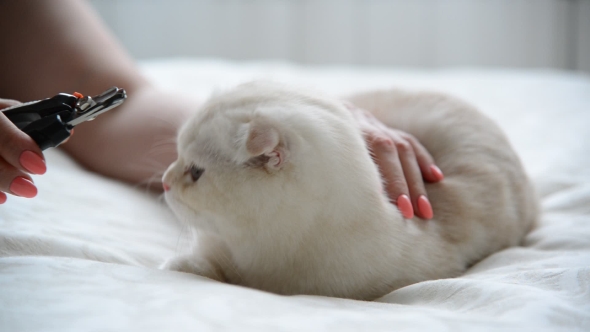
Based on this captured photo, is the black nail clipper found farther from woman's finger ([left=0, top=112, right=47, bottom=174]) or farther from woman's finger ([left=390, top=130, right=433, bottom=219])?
woman's finger ([left=390, top=130, right=433, bottom=219])

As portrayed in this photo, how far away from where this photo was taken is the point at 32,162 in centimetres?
69

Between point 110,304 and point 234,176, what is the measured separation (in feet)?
0.98

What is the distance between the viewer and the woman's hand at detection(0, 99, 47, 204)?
687 mm

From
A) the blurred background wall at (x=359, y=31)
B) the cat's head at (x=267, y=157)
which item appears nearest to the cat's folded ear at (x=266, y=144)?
the cat's head at (x=267, y=157)

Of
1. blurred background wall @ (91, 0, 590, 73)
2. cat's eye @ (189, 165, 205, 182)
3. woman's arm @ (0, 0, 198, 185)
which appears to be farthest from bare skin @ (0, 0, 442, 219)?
blurred background wall @ (91, 0, 590, 73)

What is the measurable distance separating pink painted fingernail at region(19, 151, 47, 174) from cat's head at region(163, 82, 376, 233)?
0.23 m

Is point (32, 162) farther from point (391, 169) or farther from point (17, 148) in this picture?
point (391, 169)

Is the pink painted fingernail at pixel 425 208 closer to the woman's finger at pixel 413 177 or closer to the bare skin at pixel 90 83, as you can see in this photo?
the woman's finger at pixel 413 177

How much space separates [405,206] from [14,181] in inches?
22.4

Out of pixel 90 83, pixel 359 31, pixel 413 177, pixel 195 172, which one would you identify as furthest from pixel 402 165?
pixel 359 31

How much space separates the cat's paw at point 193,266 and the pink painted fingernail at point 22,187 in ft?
0.74

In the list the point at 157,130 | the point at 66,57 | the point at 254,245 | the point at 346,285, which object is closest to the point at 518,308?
the point at 346,285

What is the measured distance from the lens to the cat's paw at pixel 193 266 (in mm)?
827

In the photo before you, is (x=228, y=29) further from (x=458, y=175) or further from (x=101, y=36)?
(x=458, y=175)
